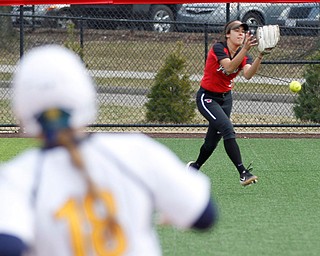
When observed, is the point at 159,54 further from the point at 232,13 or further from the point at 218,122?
the point at 218,122

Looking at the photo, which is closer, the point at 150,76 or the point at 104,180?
the point at 104,180

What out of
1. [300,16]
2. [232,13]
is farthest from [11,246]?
[300,16]

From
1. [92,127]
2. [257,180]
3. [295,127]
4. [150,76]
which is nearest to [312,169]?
[257,180]

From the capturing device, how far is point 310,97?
493 inches

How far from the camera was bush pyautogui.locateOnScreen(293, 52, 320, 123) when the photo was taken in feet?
40.7

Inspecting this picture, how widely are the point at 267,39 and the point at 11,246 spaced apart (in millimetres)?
6603

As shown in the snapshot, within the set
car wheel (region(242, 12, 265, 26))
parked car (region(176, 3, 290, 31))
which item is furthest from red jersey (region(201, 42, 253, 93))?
car wheel (region(242, 12, 265, 26))

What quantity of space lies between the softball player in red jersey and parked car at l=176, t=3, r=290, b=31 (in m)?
7.12

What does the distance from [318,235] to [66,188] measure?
435 cm

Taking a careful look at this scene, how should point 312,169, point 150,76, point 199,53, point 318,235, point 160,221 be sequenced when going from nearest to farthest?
point 160,221 < point 318,235 < point 312,169 < point 150,76 < point 199,53

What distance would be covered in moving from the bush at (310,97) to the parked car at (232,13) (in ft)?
10.9

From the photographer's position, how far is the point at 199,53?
56.3 feet

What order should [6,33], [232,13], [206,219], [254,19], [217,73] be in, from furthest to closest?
[6,33] < [232,13] < [254,19] < [217,73] < [206,219]

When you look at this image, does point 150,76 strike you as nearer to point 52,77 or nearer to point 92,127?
point 92,127
